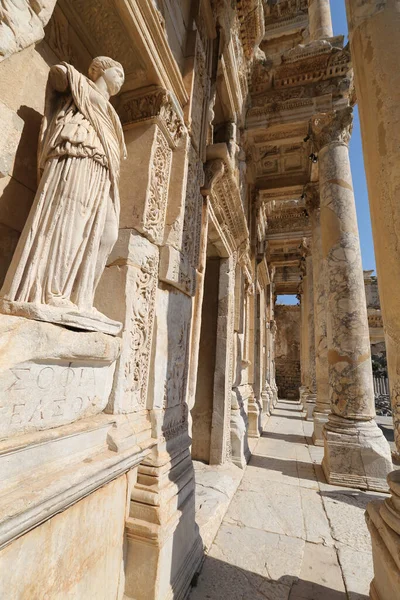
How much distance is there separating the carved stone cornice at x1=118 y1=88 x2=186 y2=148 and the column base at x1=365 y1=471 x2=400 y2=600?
3.05 metres

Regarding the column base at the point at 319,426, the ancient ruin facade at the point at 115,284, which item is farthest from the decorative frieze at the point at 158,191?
the column base at the point at 319,426

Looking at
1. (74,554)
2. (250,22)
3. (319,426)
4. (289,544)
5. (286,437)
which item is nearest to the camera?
(74,554)

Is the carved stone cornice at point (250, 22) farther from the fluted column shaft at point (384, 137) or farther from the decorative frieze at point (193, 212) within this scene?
the decorative frieze at point (193, 212)

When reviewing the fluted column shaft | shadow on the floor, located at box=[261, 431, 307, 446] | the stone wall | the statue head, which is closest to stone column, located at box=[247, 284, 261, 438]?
shadow on the floor, located at box=[261, 431, 307, 446]

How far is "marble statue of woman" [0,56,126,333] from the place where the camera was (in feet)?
4.51

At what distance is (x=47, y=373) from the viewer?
51.5 inches

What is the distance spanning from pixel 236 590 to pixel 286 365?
2172 centimetres

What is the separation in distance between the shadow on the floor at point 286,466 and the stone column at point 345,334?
0.98 ft

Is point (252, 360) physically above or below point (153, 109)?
below

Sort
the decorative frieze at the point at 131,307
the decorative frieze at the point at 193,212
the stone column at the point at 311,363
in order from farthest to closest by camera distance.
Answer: the stone column at the point at 311,363 → the decorative frieze at the point at 193,212 → the decorative frieze at the point at 131,307

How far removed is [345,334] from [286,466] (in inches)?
96.3

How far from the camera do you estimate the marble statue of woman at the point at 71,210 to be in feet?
4.51

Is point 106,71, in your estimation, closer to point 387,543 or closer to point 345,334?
point 387,543

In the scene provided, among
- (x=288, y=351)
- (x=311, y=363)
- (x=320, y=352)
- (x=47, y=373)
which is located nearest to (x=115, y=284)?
(x=47, y=373)
